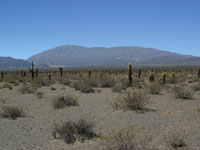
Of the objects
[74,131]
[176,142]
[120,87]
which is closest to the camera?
[176,142]

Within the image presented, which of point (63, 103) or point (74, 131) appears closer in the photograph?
point (74, 131)

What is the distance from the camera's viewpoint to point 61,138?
7.57 m

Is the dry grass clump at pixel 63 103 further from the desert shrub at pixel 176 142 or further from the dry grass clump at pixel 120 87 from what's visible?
the desert shrub at pixel 176 142

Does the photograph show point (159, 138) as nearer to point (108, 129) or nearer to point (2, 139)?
point (108, 129)

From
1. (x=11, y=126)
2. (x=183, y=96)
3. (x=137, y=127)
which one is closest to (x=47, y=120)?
(x=11, y=126)

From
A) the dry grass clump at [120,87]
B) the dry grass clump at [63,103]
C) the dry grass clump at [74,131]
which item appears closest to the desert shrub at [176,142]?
the dry grass clump at [74,131]

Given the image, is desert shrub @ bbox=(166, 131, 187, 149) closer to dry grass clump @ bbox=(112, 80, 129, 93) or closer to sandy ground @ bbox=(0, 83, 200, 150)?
sandy ground @ bbox=(0, 83, 200, 150)

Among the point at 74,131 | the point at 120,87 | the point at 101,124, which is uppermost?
the point at 120,87

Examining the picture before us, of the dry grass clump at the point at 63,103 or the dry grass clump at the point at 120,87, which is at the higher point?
the dry grass clump at the point at 120,87

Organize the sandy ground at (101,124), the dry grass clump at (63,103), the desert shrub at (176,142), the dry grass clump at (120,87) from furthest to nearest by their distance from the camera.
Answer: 1. the dry grass clump at (120,87)
2. the dry grass clump at (63,103)
3. the sandy ground at (101,124)
4. the desert shrub at (176,142)

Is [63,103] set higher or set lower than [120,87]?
lower

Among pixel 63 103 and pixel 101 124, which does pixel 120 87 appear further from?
pixel 101 124

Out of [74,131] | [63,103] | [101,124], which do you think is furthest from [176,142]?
[63,103]

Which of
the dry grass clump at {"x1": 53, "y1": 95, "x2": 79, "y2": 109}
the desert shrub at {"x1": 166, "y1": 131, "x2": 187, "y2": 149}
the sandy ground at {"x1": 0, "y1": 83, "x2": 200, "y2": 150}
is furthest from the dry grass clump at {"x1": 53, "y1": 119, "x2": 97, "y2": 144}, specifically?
the dry grass clump at {"x1": 53, "y1": 95, "x2": 79, "y2": 109}
